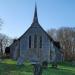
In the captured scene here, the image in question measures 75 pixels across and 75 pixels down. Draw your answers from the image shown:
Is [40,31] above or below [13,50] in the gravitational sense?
above

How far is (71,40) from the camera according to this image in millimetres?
69688

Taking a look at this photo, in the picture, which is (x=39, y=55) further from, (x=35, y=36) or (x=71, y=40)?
(x=71, y=40)

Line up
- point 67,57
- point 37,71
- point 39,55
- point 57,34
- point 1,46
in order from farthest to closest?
point 57,34 → point 1,46 → point 67,57 → point 39,55 → point 37,71

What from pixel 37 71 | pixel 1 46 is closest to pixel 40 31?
pixel 1 46

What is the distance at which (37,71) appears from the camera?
743 cm

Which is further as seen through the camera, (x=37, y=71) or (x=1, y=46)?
(x=1, y=46)

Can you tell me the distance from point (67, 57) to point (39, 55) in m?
20.5

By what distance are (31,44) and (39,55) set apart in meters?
2.81

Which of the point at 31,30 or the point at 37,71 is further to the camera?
the point at 31,30

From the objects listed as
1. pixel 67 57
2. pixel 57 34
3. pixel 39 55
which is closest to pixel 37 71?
pixel 39 55

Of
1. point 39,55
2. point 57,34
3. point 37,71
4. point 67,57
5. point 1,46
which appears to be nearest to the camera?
point 37,71

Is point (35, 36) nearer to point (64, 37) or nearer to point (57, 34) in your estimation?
point (64, 37)

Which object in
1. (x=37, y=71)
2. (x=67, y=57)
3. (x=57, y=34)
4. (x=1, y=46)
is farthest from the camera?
(x=57, y=34)

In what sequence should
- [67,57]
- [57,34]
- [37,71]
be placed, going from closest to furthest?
[37,71]
[67,57]
[57,34]
